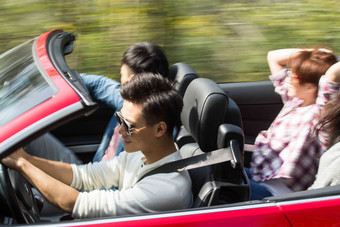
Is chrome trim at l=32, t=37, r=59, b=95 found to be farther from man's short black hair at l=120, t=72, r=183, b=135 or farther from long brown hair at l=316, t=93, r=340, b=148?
long brown hair at l=316, t=93, r=340, b=148

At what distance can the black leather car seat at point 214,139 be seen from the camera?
199 centimetres

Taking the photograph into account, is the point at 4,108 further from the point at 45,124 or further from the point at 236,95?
the point at 236,95

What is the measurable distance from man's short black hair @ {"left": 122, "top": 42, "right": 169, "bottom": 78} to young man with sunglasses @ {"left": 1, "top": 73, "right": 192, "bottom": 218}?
0.65 meters

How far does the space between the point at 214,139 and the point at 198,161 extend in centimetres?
15

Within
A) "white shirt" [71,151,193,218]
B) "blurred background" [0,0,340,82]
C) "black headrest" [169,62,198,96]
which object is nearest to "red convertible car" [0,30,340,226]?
"white shirt" [71,151,193,218]

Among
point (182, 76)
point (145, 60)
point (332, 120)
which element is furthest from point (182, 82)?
point (332, 120)

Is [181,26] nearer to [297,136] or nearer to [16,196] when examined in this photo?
[297,136]

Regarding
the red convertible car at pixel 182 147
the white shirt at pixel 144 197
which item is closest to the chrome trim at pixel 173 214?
the red convertible car at pixel 182 147

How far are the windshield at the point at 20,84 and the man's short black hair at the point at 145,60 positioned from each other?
2.18 feet

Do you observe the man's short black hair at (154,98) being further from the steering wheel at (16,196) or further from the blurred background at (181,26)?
the blurred background at (181,26)

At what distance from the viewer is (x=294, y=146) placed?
2.56 meters

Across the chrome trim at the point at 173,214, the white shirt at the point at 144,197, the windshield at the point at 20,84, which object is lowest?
the white shirt at the point at 144,197

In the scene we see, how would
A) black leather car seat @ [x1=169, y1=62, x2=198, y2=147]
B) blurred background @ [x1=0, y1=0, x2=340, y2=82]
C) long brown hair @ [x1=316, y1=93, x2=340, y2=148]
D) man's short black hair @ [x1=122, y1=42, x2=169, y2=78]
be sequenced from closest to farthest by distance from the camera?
long brown hair @ [x1=316, y1=93, x2=340, y2=148] < black leather car seat @ [x1=169, y1=62, x2=198, y2=147] < man's short black hair @ [x1=122, y1=42, x2=169, y2=78] < blurred background @ [x1=0, y1=0, x2=340, y2=82]

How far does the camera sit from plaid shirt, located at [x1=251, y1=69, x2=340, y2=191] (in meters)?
2.47
